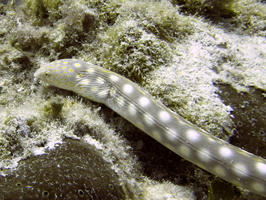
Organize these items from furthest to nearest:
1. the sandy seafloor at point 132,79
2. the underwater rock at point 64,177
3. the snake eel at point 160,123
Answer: the snake eel at point 160,123 < the sandy seafloor at point 132,79 < the underwater rock at point 64,177

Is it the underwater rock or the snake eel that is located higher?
the snake eel

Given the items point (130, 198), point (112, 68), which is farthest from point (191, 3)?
point (130, 198)

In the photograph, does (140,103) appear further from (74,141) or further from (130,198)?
(130,198)

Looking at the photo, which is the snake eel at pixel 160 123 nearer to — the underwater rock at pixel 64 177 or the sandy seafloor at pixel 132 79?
the sandy seafloor at pixel 132 79

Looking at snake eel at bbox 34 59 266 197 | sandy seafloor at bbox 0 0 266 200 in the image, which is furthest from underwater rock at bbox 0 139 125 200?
snake eel at bbox 34 59 266 197

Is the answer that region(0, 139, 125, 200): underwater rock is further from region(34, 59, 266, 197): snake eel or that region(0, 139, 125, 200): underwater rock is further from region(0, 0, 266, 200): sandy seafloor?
region(34, 59, 266, 197): snake eel

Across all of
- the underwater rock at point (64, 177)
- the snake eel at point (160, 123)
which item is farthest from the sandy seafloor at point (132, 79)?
the snake eel at point (160, 123)
